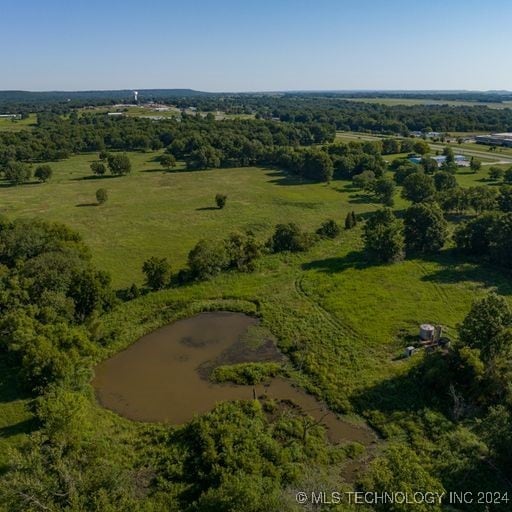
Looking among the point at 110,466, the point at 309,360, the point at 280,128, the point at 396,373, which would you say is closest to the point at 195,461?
the point at 110,466

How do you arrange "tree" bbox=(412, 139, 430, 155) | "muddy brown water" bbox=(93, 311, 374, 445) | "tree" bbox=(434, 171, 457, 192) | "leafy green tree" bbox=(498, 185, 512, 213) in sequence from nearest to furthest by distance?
"muddy brown water" bbox=(93, 311, 374, 445)
"leafy green tree" bbox=(498, 185, 512, 213)
"tree" bbox=(434, 171, 457, 192)
"tree" bbox=(412, 139, 430, 155)

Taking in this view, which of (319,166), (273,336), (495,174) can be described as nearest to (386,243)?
(273,336)

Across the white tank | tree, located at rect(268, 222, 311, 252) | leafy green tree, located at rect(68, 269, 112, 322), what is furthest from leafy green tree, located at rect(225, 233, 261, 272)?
the white tank

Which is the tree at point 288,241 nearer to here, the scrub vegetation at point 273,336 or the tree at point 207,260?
the scrub vegetation at point 273,336

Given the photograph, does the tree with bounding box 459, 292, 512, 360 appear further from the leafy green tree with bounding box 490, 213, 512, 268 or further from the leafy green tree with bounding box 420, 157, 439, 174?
the leafy green tree with bounding box 420, 157, 439, 174

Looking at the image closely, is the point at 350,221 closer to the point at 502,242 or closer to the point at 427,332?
the point at 502,242

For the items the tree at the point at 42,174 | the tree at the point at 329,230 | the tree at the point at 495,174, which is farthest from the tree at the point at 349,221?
the tree at the point at 42,174
